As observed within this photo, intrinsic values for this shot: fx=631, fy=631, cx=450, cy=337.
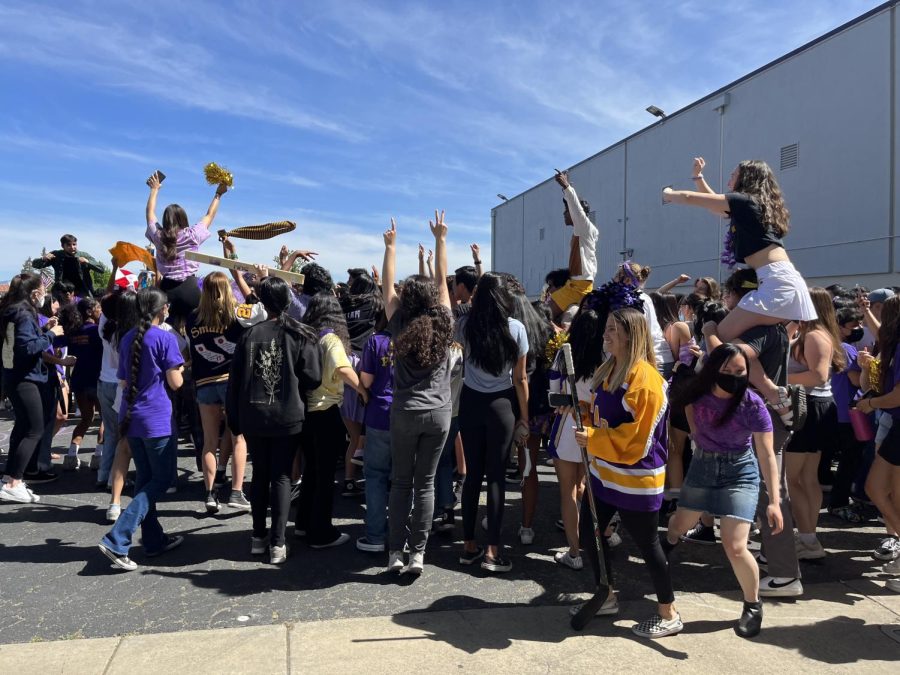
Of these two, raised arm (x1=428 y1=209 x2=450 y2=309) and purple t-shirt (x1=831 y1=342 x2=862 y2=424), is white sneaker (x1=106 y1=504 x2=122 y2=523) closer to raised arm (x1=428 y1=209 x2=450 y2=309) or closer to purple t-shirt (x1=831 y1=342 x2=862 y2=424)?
raised arm (x1=428 y1=209 x2=450 y2=309)

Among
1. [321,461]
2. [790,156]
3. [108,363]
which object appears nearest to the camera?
[321,461]

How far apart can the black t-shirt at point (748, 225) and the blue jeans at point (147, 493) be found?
158 inches

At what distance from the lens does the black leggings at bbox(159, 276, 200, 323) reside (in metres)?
6.27

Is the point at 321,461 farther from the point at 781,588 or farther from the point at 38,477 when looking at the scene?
the point at 38,477

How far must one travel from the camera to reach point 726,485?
3494 mm

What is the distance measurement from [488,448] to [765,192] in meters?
2.36

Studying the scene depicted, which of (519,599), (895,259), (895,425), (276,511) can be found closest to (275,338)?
(276,511)

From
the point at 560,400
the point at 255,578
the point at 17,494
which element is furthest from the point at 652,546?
the point at 17,494

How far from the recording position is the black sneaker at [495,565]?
4219mm

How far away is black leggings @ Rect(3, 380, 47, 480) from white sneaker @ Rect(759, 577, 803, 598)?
19.8 feet

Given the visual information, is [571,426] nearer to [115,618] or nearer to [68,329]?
[115,618]

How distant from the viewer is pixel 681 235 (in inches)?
900

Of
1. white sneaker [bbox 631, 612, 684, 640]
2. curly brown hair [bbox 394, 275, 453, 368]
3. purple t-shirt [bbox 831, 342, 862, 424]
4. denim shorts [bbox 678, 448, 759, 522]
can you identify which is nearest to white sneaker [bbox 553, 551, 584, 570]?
white sneaker [bbox 631, 612, 684, 640]

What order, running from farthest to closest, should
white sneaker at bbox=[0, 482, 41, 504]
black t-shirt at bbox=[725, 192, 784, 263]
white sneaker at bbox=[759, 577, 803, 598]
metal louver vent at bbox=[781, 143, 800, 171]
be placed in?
1. metal louver vent at bbox=[781, 143, 800, 171]
2. white sneaker at bbox=[0, 482, 41, 504]
3. white sneaker at bbox=[759, 577, 803, 598]
4. black t-shirt at bbox=[725, 192, 784, 263]
